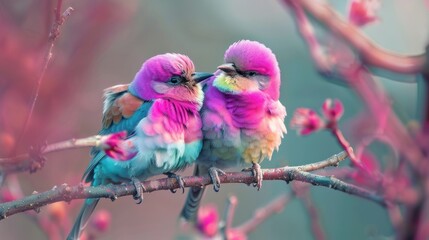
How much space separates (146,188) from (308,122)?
1.12 m

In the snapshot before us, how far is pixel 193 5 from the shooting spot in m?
8.05

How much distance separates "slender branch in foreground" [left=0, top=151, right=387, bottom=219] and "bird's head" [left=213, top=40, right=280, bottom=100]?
0.38 metres

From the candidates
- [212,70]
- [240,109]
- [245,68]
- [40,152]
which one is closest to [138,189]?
[240,109]

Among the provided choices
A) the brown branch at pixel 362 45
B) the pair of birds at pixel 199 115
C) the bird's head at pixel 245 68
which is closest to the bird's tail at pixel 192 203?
the pair of birds at pixel 199 115

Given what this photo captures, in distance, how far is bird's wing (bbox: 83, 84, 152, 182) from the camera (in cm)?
277

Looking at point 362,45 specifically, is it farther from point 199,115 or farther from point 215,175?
point 199,115

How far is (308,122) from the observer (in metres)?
1.51

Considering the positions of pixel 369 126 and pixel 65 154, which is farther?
pixel 65 154

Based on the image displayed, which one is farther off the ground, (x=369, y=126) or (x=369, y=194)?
A: (x=369, y=126)

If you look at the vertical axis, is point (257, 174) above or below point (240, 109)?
below

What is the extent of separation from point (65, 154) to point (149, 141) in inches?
93.8

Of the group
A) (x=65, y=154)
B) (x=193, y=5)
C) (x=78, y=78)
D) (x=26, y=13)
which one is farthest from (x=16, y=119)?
(x=193, y=5)

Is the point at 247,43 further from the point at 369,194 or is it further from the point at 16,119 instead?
the point at 369,194

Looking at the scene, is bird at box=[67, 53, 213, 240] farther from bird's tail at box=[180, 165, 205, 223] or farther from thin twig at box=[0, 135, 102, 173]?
thin twig at box=[0, 135, 102, 173]
